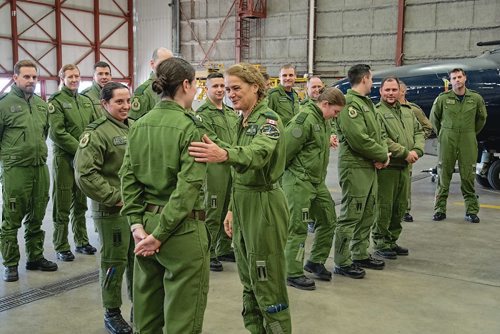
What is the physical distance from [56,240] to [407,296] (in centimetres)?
326

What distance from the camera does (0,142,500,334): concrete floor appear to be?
3654mm

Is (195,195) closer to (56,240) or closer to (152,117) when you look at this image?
(152,117)

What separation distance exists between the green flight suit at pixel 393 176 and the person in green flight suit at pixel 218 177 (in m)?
1.46

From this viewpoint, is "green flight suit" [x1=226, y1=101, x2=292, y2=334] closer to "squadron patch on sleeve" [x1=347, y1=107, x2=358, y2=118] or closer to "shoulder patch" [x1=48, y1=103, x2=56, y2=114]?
"squadron patch on sleeve" [x1=347, y1=107, x2=358, y2=118]

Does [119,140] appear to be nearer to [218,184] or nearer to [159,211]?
[159,211]

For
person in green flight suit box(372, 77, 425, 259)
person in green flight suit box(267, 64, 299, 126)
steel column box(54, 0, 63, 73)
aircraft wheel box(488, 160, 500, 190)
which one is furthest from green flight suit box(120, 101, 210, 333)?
steel column box(54, 0, 63, 73)

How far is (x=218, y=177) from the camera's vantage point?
485cm

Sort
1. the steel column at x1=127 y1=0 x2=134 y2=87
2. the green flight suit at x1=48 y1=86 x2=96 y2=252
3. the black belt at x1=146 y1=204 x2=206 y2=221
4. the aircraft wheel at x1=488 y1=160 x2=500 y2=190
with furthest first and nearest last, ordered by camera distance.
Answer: the steel column at x1=127 y1=0 x2=134 y2=87, the aircraft wheel at x1=488 y1=160 x2=500 y2=190, the green flight suit at x1=48 y1=86 x2=96 y2=252, the black belt at x1=146 y1=204 x2=206 y2=221

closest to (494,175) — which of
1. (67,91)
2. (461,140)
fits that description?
(461,140)

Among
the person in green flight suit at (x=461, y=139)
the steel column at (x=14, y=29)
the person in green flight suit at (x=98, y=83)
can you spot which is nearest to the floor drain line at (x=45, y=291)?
A: the person in green flight suit at (x=98, y=83)

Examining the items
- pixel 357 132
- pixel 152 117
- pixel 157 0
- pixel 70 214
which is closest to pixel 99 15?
pixel 157 0

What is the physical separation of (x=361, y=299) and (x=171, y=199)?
2348 mm

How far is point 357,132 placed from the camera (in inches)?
175

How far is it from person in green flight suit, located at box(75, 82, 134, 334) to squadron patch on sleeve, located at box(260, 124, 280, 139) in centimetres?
107
